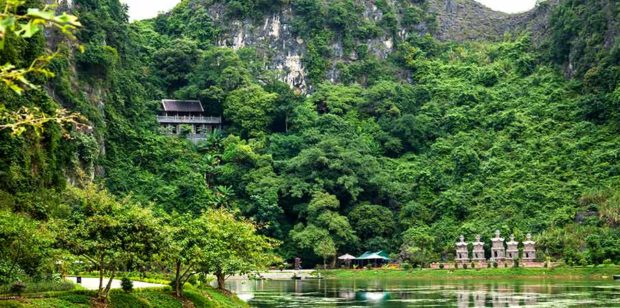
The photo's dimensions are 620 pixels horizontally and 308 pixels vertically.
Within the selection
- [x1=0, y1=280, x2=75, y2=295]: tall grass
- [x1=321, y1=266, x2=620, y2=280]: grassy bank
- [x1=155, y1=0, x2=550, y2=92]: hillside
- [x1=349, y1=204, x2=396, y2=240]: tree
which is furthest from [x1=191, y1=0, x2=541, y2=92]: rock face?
[x1=0, y1=280, x2=75, y2=295]: tall grass

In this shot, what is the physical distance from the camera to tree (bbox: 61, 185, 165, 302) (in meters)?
27.9

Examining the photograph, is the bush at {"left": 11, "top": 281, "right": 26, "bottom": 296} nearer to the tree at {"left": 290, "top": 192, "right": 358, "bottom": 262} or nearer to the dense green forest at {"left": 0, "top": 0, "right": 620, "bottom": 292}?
the dense green forest at {"left": 0, "top": 0, "right": 620, "bottom": 292}

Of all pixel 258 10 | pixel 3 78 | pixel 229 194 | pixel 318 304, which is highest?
pixel 258 10

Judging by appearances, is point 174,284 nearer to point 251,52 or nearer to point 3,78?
point 3,78

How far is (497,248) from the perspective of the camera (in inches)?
3120

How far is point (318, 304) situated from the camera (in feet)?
146

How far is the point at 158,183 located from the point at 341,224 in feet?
65.7

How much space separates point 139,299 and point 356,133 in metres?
78.5

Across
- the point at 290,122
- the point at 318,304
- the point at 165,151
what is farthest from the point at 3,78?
the point at 290,122

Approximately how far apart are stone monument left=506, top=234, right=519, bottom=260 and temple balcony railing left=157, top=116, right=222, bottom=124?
45.8 metres

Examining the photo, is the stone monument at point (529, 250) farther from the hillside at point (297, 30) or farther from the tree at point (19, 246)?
the tree at point (19, 246)

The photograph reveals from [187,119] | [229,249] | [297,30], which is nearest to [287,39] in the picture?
[297,30]

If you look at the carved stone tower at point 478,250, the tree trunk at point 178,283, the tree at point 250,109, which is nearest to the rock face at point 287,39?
the tree at point 250,109

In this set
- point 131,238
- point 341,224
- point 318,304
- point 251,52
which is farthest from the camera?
point 251,52
